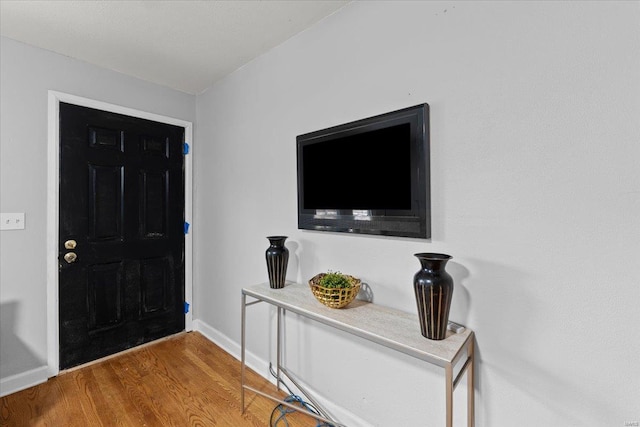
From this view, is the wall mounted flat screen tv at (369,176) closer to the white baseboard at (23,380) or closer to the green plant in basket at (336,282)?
the green plant in basket at (336,282)

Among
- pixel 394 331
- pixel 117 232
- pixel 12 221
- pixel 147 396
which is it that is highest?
pixel 12 221

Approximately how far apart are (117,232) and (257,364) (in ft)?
5.17

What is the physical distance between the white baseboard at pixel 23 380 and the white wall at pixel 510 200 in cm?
191

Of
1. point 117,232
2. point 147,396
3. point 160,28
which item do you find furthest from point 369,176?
point 117,232

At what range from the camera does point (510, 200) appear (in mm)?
1126

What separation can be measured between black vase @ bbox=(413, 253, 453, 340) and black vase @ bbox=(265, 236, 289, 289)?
904 millimetres

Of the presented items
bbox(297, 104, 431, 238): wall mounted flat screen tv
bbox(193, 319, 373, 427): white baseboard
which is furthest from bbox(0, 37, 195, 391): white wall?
bbox(297, 104, 431, 238): wall mounted flat screen tv

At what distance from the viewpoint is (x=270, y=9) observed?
1.70m

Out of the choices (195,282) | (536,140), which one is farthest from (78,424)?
(536,140)

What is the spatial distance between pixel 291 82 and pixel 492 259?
1.59 metres

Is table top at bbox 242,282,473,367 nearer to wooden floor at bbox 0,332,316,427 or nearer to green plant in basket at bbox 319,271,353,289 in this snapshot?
green plant in basket at bbox 319,271,353,289

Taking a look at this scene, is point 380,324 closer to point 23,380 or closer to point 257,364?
point 257,364

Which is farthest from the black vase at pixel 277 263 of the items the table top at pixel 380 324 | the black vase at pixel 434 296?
→ the black vase at pixel 434 296

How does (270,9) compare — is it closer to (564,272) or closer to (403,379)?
(564,272)
